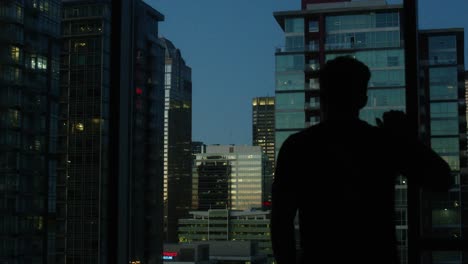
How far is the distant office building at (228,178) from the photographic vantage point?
302cm

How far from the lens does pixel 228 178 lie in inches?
124

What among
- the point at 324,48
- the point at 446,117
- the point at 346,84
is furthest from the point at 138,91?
the point at 346,84

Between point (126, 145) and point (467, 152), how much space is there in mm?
1538

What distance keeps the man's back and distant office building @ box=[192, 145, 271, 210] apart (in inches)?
67.6

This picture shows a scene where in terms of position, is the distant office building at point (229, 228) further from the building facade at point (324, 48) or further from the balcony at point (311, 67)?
the balcony at point (311, 67)

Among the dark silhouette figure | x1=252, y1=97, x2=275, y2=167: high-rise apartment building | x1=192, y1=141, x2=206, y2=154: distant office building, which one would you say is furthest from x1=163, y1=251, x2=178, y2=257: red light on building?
the dark silhouette figure

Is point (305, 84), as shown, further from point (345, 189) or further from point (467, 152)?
point (345, 189)

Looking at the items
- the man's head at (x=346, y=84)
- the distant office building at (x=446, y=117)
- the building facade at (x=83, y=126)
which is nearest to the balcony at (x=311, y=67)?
the distant office building at (x=446, y=117)

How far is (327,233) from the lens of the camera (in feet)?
4.07

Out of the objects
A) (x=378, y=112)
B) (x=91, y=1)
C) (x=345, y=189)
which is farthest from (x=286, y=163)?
(x=91, y=1)

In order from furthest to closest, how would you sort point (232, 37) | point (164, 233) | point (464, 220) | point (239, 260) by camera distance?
point (232, 37)
point (164, 233)
point (239, 260)
point (464, 220)

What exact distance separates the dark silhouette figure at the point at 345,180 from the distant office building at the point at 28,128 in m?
2.34

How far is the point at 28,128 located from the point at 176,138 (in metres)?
0.77

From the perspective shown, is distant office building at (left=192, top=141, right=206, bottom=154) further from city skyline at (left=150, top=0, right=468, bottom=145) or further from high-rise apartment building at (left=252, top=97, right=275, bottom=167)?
high-rise apartment building at (left=252, top=97, right=275, bottom=167)
